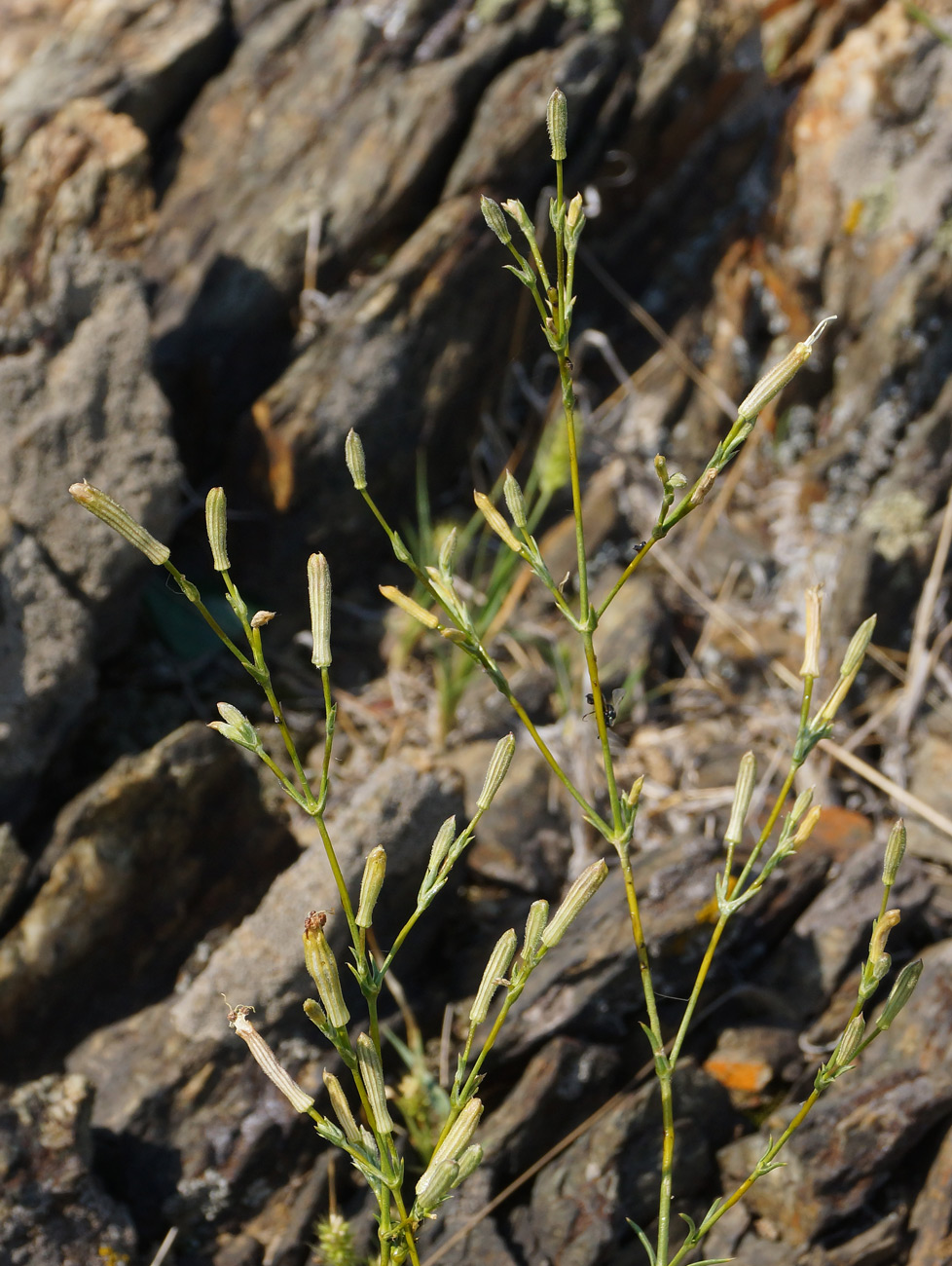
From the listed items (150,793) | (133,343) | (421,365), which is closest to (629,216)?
(421,365)

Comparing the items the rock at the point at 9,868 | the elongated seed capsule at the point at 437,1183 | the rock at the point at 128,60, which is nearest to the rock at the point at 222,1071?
the rock at the point at 9,868

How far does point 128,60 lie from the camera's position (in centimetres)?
445

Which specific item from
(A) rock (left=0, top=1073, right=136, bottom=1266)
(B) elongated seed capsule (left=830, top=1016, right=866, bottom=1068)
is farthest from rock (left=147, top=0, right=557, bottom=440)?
(B) elongated seed capsule (left=830, top=1016, right=866, bottom=1068)

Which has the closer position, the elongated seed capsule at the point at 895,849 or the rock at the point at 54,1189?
the elongated seed capsule at the point at 895,849

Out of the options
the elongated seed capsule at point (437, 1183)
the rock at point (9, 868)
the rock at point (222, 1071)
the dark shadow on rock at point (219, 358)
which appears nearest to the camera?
the elongated seed capsule at point (437, 1183)

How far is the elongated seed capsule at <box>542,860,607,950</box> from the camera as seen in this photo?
4.72 ft

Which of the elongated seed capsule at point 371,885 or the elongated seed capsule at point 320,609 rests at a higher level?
the elongated seed capsule at point 320,609

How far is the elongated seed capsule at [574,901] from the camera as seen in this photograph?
1439 mm

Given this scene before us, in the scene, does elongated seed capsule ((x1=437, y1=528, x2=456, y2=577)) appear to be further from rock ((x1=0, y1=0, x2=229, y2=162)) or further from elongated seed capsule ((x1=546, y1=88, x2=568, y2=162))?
rock ((x1=0, y1=0, x2=229, y2=162))

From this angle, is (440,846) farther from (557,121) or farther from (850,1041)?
(557,121)

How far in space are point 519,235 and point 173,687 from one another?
228 cm

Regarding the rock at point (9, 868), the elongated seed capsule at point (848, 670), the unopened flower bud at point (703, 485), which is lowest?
the elongated seed capsule at point (848, 670)

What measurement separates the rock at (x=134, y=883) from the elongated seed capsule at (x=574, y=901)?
5.46 feet

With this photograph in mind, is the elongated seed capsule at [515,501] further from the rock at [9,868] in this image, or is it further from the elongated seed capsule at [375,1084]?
the rock at [9,868]
